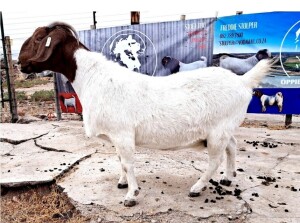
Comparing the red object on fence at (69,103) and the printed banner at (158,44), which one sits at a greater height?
the printed banner at (158,44)

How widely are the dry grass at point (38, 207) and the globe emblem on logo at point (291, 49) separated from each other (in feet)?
14.7

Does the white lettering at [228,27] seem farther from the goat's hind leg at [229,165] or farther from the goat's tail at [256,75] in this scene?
the goat's hind leg at [229,165]

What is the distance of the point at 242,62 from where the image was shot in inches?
250

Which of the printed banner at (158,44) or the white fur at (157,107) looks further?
the printed banner at (158,44)

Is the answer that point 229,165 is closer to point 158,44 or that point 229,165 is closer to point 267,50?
point 267,50

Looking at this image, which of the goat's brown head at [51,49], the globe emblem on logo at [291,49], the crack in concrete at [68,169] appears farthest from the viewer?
the globe emblem on logo at [291,49]

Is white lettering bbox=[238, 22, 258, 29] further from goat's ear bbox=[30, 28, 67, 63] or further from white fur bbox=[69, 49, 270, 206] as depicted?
goat's ear bbox=[30, 28, 67, 63]

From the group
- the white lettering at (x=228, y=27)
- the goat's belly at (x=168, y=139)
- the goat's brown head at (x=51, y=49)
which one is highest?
the white lettering at (x=228, y=27)

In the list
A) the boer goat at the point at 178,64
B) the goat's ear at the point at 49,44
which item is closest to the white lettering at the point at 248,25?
the boer goat at the point at 178,64

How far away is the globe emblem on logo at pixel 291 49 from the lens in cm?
596

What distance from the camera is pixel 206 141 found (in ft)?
11.2

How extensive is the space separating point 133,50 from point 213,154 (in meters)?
4.29

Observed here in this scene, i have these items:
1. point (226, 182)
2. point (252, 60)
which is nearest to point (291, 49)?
point (252, 60)

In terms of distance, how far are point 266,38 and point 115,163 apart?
3.63 metres
